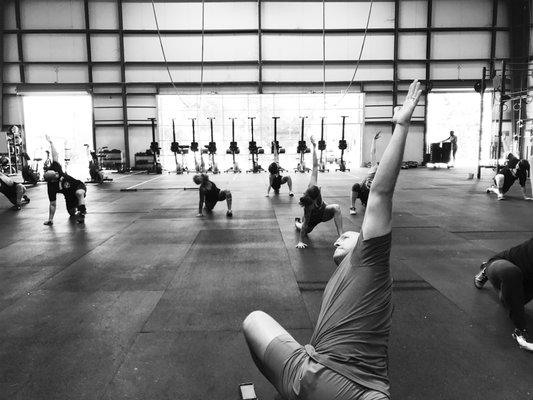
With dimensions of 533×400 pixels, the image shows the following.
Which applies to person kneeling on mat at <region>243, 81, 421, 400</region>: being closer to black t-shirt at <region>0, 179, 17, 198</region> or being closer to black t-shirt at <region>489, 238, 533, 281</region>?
black t-shirt at <region>489, 238, 533, 281</region>

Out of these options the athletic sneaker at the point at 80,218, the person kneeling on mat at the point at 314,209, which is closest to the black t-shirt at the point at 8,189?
the athletic sneaker at the point at 80,218

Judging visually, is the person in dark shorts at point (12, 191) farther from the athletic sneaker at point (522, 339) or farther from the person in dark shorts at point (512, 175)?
the person in dark shorts at point (512, 175)

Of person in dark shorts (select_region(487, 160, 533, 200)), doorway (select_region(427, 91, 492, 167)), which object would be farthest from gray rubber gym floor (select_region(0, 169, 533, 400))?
doorway (select_region(427, 91, 492, 167))

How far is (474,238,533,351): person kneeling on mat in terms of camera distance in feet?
7.64

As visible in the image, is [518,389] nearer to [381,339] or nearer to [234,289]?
[381,339]

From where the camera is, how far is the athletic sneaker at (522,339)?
2.22m

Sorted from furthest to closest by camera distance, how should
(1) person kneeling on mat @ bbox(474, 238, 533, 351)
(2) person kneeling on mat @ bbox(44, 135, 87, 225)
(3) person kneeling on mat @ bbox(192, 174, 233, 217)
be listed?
(3) person kneeling on mat @ bbox(192, 174, 233, 217) < (2) person kneeling on mat @ bbox(44, 135, 87, 225) < (1) person kneeling on mat @ bbox(474, 238, 533, 351)

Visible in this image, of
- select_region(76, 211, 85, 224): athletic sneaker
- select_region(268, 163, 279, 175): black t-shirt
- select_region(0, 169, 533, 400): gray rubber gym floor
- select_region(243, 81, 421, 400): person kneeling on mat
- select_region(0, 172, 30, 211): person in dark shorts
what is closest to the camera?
select_region(243, 81, 421, 400): person kneeling on mat

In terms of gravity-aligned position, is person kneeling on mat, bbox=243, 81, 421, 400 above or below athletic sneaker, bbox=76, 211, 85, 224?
above

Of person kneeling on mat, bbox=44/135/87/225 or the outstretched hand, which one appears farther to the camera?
person kneeling on mat, bbox=44/135/87/225

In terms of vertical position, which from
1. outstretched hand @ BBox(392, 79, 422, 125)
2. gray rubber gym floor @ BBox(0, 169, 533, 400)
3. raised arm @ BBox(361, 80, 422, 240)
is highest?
outstretched hand @ BBox(392, 79, 422, 125)

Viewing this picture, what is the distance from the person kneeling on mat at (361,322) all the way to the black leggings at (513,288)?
4.49 feet

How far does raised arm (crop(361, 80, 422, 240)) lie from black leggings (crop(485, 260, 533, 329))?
1451 mm

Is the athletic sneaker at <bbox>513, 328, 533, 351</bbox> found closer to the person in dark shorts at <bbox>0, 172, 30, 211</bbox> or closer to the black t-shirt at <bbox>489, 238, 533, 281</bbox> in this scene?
the black t-shirt at <bbox>489, 238, 533, 281</bbox>
